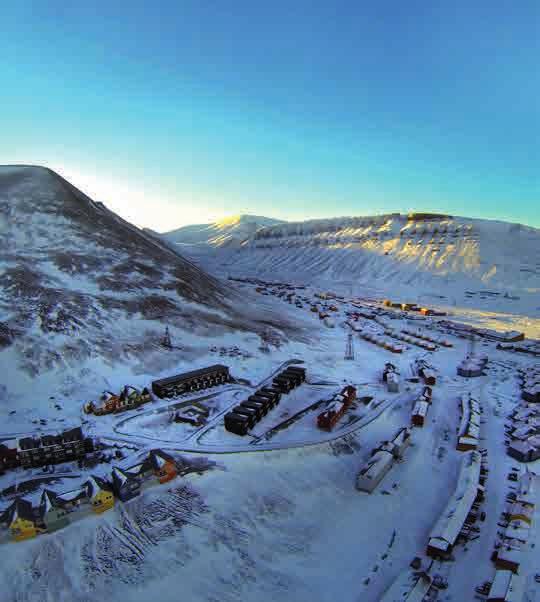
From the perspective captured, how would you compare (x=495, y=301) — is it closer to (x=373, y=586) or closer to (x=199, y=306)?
(x=199, y=306)

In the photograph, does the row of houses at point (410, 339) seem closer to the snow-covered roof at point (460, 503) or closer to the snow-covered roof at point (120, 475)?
the snow-covered roof at point (460, 503)

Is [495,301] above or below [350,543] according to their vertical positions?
above

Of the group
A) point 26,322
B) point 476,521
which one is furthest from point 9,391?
point 476,521

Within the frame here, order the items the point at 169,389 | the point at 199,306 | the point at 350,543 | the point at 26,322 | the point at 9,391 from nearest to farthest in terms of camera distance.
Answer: the point at 350,543, the point at 9,391, the point at 169,389, the point at 26,322, the point at 199,306

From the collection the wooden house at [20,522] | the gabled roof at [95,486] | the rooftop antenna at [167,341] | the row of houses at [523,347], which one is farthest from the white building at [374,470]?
the row of houses at [523,347]

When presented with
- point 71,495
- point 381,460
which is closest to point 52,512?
point 71,495

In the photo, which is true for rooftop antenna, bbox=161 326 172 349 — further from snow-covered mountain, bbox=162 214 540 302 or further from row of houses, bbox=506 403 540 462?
snow-covered mountain, bbox=162 214 540 302
